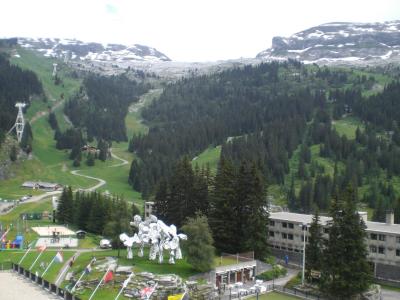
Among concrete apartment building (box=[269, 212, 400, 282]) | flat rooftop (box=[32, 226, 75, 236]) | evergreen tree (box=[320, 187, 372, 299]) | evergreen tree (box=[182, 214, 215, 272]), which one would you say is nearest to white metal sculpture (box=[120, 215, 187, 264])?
evergreen tree (box=[182, 214, 215, 272])

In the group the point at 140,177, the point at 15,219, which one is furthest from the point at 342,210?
the point at 140,177

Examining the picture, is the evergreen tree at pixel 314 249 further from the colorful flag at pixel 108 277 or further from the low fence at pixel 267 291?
the colorful flag at pixel 108 277

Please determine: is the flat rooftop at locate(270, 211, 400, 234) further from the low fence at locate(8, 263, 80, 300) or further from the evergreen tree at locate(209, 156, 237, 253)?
the low fence at locate(8, 263, 80, 300)

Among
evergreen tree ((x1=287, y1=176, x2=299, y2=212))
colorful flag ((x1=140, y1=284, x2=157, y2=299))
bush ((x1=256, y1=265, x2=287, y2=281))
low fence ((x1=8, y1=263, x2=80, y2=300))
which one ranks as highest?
colorful flag ((x1=140, y1=284, x2=157, y2=299))

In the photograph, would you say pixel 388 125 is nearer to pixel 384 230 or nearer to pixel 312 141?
pixel 312 141

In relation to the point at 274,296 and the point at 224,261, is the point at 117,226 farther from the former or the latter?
the point at 274,296
